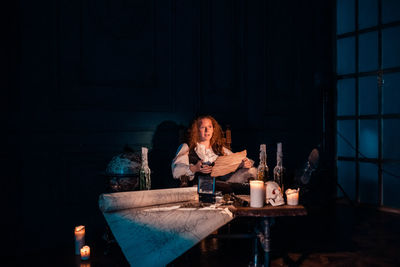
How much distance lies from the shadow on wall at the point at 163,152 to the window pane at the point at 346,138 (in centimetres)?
258

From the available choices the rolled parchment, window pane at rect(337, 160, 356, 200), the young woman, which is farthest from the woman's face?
window pane at rect(337, 160, 356, 200)

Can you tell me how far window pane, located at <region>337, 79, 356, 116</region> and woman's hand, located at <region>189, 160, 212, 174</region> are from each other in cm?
291

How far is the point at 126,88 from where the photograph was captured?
3.54m

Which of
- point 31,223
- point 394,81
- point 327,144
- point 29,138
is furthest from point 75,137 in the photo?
point 394,81

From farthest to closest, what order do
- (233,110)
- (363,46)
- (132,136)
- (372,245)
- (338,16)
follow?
(338,16) < (363,46) < (233,110) < (132,136) < (372,245)

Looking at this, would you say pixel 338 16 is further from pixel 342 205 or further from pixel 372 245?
pixel 372 245

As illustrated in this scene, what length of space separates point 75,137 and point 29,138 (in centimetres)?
39

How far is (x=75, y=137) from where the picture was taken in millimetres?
3264

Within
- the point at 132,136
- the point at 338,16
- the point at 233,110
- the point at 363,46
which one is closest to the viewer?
the point at 132,136

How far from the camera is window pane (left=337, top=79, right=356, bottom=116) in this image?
5020 mm

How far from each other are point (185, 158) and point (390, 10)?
3372mm

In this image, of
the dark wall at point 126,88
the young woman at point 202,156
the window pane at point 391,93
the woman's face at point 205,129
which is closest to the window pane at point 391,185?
the window pane at point 391,93

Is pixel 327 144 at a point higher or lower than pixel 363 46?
lower

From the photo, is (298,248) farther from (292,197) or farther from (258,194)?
(258,194)
